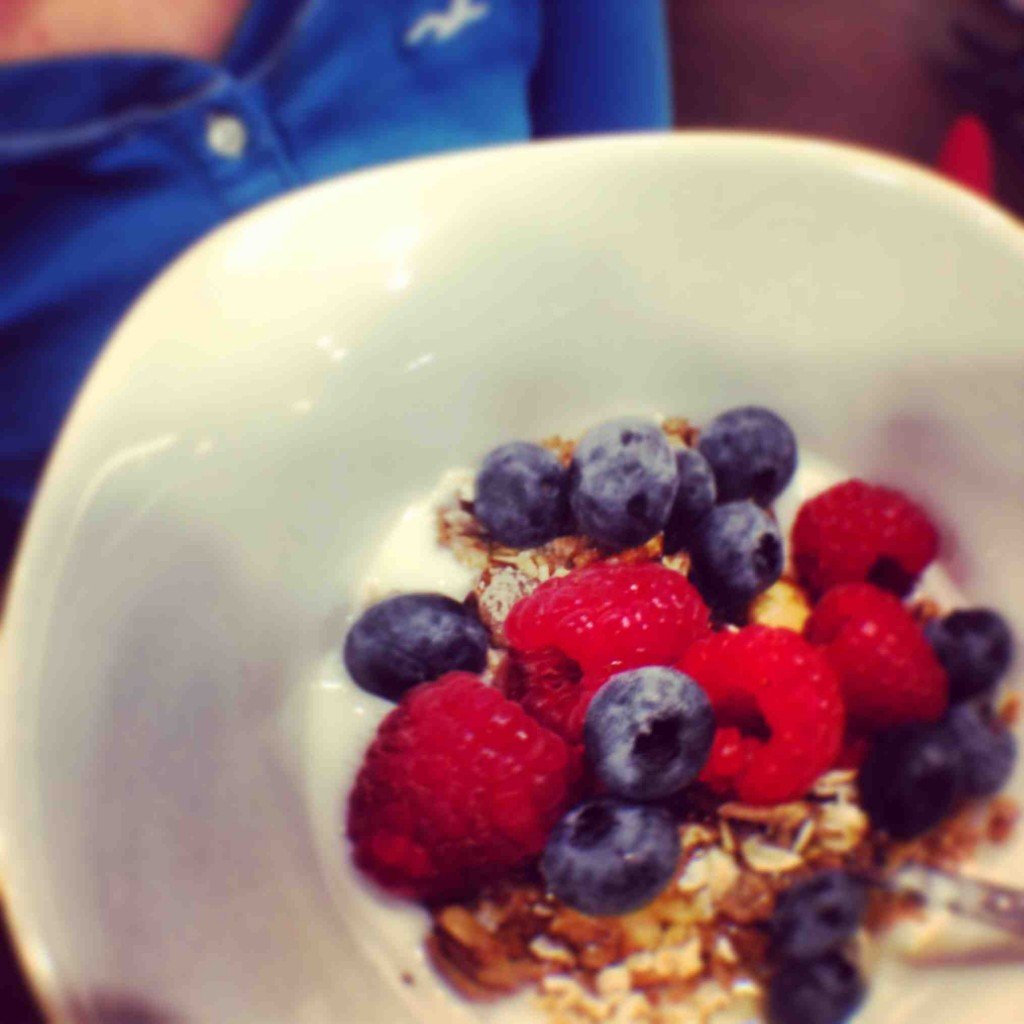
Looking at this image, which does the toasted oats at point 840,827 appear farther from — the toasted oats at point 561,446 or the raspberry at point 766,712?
the toasted oats at point 561,446

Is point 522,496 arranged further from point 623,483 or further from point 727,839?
point 727,839

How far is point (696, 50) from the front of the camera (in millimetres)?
1078

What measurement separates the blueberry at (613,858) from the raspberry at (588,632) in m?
0.03

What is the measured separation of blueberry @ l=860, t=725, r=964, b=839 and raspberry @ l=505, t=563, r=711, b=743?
78mm

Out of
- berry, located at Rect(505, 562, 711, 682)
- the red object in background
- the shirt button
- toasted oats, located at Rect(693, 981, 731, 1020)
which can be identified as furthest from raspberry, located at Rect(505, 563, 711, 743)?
the red object in background

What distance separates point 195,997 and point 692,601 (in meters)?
0.20

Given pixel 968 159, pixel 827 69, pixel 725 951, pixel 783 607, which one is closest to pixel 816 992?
pixel 725 951

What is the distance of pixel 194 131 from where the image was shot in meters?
0.50

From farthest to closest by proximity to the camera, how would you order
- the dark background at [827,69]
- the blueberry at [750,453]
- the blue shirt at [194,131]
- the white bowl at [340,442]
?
the dark background at [827,69] < the blue shirt at [194,131] < the blueberry at [750,453] < the white bowl at [340,442]

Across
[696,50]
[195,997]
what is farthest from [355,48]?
[696,50]

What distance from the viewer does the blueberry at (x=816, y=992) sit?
31 centimetres

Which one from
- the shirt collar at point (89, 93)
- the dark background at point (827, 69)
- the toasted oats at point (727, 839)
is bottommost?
the toasted oats at point (727, 839)

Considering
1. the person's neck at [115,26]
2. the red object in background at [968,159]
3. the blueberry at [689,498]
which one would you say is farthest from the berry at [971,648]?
the person's neck at [115,26]

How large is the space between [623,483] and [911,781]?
0.47 ft
